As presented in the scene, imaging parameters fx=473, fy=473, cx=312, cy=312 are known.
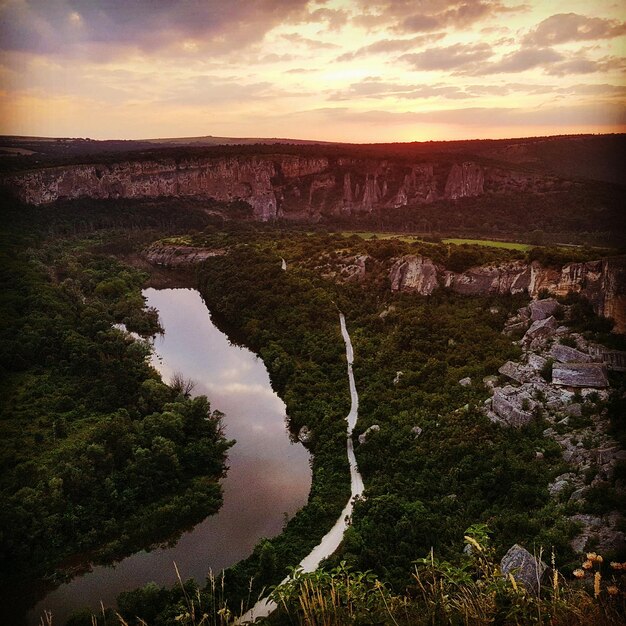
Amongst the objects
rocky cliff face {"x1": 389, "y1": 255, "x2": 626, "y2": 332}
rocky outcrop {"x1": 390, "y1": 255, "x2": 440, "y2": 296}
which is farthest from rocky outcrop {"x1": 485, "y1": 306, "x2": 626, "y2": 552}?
rocky outcrop {"x1": 390, "y1": 255, "x2": 440, "y2": 296}

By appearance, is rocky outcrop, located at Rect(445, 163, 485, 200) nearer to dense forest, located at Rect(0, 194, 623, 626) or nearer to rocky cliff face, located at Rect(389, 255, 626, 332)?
dense forest, located at Rect(0, 194, 623, 626)

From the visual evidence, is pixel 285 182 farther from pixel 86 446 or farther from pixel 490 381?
pixel 86 446

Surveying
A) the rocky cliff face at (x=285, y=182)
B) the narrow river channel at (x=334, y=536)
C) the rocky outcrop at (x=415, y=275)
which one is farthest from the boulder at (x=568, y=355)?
the rocky cliff face at (x=285, y=182)

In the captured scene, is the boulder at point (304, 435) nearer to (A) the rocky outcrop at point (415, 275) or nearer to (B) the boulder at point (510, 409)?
(B) the boulder at point (510, 409)

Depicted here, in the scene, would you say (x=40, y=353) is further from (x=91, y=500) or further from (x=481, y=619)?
(x=481, y=619)

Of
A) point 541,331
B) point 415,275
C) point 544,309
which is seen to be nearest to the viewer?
point 541,331

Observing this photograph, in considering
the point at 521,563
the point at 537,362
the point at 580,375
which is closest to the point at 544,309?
the point at 537,362
